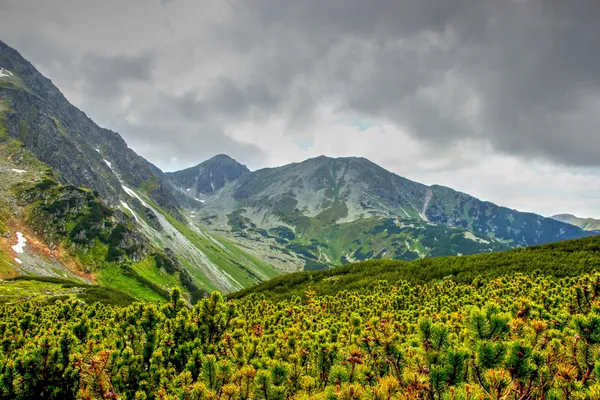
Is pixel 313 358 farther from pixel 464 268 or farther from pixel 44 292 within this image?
pixel 44 292

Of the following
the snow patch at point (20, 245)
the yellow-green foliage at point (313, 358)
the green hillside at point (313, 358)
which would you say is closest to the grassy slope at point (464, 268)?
the green hillside at point (313, 358)

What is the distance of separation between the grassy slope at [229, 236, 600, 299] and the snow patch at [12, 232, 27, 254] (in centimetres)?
10401

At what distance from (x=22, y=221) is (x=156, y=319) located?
175 meters

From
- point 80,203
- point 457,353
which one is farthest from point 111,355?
point 80,203

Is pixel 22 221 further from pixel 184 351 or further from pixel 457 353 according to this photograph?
pixel 457 353

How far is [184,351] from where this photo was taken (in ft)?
38.9

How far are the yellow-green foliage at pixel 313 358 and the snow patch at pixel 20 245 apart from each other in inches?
5368

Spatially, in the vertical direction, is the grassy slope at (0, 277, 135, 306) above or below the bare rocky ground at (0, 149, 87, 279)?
below

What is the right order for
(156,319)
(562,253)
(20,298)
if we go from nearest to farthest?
(156,319) → (562,253) → (20,298)

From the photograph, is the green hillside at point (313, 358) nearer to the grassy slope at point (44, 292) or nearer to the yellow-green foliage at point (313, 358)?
the yellow-green foliage at point (313, 358)

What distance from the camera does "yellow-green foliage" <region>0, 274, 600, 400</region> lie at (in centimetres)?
560

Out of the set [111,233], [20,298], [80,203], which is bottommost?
[20,298]

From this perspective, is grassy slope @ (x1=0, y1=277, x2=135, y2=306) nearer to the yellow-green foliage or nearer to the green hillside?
the yellow-green foliage

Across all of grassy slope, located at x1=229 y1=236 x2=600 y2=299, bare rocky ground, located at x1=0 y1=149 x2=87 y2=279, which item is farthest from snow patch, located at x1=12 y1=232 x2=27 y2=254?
grassy slope, located at x1=229 y1=236 x2=600 y2=299
